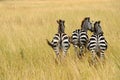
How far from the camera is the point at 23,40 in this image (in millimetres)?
10758

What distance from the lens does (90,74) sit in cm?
640

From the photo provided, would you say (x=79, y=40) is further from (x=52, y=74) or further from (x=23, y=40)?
(x=23, y=40)

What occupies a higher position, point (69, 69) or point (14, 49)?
point (14, 49)

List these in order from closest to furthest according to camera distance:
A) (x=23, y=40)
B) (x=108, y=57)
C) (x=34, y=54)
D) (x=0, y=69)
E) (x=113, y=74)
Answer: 1. (x=113, y=74)
2. (x=0, y=69)
3. (x=108, y=57)
4. (x=34, y=54)
5. (x=23, y=40)

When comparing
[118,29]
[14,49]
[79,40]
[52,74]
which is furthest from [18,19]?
[52,74]

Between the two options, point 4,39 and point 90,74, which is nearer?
point 90,74

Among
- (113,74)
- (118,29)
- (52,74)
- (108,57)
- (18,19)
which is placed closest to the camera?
(113,74)

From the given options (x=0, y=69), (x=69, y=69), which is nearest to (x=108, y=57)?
(x=69, y=69)

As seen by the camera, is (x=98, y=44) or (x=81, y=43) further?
(x=81, y=43)

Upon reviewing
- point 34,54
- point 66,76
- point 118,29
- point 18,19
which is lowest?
point 66,76

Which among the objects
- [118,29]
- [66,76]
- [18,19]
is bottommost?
[66,76]

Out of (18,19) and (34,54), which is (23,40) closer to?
(34,54)

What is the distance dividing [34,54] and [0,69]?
186 centimetres

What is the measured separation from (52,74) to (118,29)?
7.12m
